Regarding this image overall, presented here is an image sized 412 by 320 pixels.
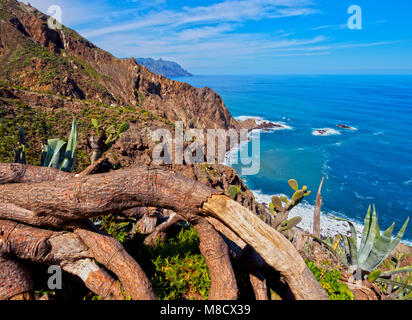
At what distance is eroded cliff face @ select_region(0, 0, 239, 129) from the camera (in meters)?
44.0

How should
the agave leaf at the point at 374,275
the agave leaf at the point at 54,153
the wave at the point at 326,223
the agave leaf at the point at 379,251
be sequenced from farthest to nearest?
the wave at the point at 326,223 < the agave leaf at the point at 54,153 < the agave leaf at the point at 379,251 < the agave leaf at the point at 374,275

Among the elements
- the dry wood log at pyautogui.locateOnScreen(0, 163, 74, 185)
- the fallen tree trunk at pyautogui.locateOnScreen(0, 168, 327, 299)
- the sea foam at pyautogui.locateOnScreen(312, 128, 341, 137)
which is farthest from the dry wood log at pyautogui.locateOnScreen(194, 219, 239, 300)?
the sea foam at pyautogui.locateOnScreen(312, 128, 341, 137)

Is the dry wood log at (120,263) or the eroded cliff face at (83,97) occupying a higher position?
the eroded cliff face at (83,97)

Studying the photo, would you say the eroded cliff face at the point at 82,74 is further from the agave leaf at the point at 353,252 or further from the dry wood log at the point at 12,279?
the agave leaf at the point at 353,252

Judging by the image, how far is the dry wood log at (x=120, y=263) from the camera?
2.87 metres

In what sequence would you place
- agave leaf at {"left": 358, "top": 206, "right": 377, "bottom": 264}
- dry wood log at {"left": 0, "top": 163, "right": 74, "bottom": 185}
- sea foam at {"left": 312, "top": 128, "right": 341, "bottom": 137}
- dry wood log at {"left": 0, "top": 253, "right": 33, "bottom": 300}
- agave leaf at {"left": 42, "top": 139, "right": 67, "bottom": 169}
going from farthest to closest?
sea foam at {"left": 312, "top": 128, "right": 341, "bottom": 137} < agave leaf at {"left": 42, "top": 139, "right": 67, "bottom": 169} < agave leaf at {"left": 358, "top": 206, "right": 377, "bottom": 264} < dry wood log at {"left": 0, "top": 163, "right": 74, "bottom": 185} < dry wood log at {"left": 0, "top": 253, "right": 33, "bottom": 300}

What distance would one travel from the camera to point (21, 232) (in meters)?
2.98

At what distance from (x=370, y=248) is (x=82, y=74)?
6292 cm

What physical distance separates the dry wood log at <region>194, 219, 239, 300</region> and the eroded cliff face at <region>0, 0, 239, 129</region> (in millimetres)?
49287

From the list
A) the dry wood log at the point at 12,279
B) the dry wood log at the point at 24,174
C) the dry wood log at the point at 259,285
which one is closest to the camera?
the dry wood log at the point at 12,279

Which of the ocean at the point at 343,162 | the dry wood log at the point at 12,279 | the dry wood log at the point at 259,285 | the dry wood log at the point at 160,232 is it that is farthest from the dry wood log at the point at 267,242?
the ocean at the point at 343,162

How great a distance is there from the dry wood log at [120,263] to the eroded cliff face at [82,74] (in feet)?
159

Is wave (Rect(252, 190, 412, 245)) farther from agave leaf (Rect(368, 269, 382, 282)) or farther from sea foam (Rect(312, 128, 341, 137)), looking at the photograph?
sea foam (Rect(312, 128, 341, 137))

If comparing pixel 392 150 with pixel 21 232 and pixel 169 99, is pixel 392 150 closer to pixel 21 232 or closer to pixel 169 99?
pixel 169 99
